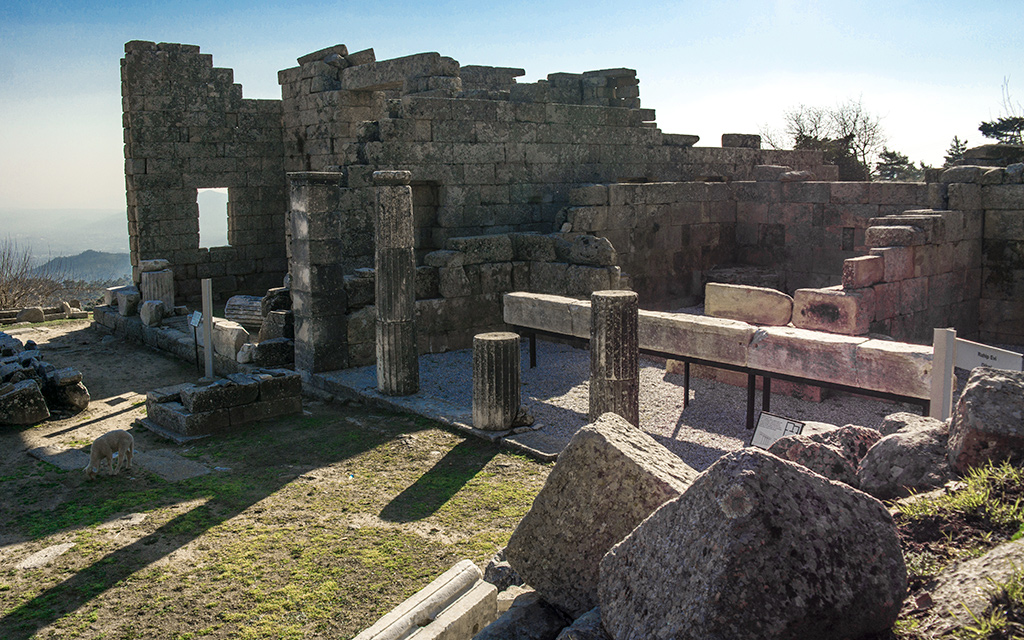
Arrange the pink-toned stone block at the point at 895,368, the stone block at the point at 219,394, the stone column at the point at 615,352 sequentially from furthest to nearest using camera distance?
the stone block at the point at 219,394 → the stone column at the point at 615,352 → the pink-toned stone block at the point at 895,368

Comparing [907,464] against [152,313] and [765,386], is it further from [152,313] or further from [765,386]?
[152,313]

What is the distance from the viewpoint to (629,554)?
338 centimetres

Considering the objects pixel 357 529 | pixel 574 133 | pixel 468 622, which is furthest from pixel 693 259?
pixel 468 622

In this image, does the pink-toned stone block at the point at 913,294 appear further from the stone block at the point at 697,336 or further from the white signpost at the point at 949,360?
the white signpost at the point at 949,360

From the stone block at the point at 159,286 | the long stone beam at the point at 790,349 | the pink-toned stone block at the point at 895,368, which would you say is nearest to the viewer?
the pink-toned stone block at the point at 895,368

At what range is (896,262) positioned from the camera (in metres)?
10.6

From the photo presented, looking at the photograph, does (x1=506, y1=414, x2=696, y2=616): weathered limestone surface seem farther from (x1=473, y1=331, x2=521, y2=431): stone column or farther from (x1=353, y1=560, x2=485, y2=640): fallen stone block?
(x1=473, y1=331, x2=521, y2=431): stone column

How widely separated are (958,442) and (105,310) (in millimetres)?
14665

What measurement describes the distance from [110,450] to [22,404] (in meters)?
2.59

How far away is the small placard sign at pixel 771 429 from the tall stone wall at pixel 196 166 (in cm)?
1285

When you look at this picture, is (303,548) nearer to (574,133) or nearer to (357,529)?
(357,529)

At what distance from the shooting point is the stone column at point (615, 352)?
7.78 metres

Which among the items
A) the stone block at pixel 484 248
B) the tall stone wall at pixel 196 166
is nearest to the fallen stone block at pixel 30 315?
the tall stone wall at pixel 196 166

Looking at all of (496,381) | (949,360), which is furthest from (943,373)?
(496,381)
